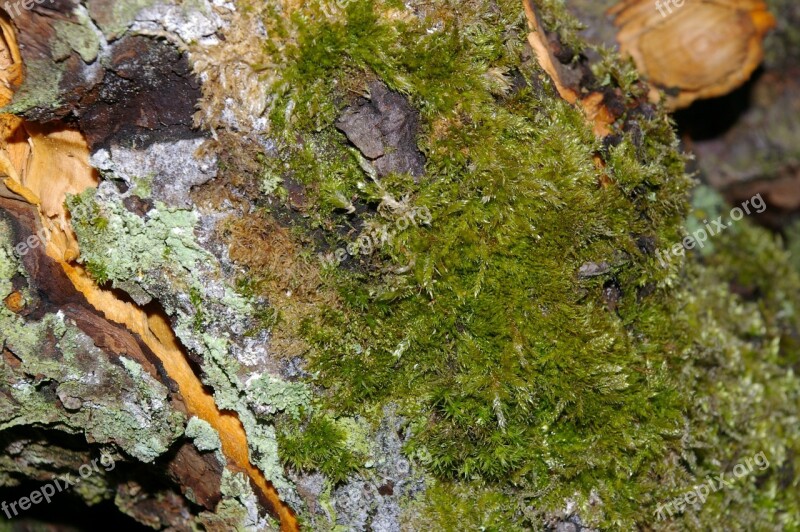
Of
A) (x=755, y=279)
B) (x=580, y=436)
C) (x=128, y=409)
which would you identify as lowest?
(x=755, y=279)

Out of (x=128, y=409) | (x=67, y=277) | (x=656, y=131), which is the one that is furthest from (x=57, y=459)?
(x=656, y=131)

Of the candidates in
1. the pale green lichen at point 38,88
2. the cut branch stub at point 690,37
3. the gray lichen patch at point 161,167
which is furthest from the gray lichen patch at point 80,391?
the cut branch stub at point 690,37

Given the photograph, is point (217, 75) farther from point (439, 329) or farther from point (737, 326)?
point (737, 326)

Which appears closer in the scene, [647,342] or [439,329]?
[439,329]

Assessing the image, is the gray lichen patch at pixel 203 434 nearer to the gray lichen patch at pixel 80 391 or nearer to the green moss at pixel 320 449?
the gray lichen patch at pixel 80 391

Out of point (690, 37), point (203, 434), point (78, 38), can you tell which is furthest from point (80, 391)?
point (690, 37)

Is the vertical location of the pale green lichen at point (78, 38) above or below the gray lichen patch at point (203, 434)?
above

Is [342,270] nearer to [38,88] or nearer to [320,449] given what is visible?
[320,449]
